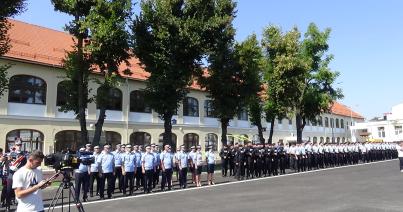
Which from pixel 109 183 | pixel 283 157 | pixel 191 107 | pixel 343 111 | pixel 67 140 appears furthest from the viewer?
pixel 343 111

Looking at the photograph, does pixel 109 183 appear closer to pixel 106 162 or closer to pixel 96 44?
pixel 106 162

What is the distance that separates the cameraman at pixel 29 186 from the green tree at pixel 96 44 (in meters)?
14.5

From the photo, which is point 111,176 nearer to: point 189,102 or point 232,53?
point 232,53

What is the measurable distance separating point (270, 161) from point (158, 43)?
9.29 meters

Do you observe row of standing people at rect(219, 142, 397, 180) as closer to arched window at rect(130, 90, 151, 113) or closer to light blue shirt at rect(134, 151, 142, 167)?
light blue shirt at rect(134, 151, 142, 167)

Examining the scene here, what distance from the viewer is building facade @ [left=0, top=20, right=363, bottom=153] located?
27.4 metres

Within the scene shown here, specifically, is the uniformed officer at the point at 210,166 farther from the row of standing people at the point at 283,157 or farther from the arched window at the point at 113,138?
the arched window at the point at 113,138

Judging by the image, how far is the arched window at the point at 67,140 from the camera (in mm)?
29848

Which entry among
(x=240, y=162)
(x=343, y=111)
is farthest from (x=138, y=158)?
(x=343, y=111)

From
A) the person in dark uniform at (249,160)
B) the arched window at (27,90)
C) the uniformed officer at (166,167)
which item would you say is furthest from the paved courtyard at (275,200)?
the arched window at (27,90)

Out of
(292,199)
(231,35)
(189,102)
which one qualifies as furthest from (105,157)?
(189,102)

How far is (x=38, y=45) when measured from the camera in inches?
1201

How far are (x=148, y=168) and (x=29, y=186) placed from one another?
35.3 feet

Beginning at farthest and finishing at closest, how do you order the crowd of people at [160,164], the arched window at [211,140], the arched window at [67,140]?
the arched window at [211,140] < the arched window at [67,140] < the crowd of people at [160,164]
